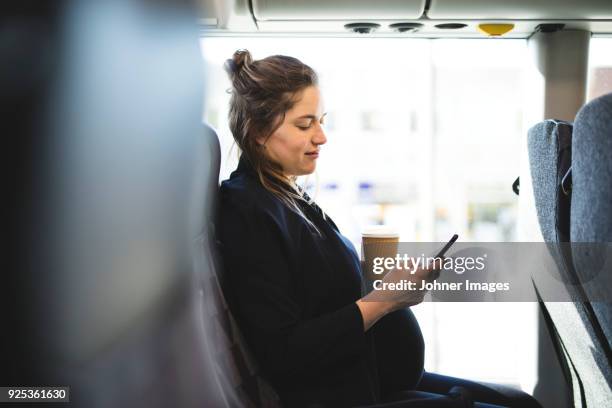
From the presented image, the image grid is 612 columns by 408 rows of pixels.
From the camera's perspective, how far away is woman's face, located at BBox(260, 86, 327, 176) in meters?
1.25

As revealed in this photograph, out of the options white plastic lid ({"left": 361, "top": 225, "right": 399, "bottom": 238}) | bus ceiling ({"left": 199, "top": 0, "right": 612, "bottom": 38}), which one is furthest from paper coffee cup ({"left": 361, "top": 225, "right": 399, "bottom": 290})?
bus ceiling ({"left": 199, "top": 0, "right": 612, "bottom": 38})

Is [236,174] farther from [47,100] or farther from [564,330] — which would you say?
[47,100]

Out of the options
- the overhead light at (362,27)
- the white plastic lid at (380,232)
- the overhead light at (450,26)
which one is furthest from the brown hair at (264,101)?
the overhead light at (450,26)

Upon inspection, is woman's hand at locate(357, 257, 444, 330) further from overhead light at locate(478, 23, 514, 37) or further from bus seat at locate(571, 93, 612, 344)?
overhead light at locate(478, 23, 514, 37)

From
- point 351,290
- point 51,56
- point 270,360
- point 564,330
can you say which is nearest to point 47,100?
point 51,56

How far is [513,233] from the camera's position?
2383 mm

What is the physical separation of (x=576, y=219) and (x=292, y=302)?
0.53 m

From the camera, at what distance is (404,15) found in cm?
180

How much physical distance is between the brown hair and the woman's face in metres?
0.01

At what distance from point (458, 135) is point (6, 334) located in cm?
244

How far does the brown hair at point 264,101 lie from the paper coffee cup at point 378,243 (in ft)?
0.67

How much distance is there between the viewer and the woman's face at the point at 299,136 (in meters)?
1.25

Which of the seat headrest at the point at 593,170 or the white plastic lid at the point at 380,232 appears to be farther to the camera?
the white plastic lid at the point at 380,232

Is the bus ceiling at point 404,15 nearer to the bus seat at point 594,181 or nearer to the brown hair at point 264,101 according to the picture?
the brown hair at point 264,101
